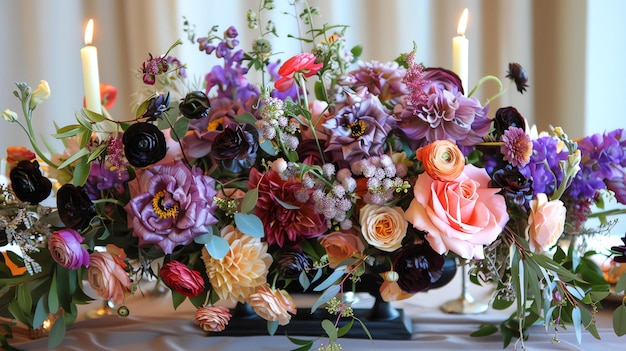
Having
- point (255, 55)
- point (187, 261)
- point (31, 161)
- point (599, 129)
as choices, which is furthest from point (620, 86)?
point (31, 161)

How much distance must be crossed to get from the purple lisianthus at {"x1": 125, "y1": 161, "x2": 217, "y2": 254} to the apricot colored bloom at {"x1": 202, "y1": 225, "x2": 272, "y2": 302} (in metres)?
0.05

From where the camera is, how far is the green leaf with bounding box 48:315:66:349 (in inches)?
32.9

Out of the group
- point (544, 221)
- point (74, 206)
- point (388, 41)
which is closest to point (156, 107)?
point (74, 206)

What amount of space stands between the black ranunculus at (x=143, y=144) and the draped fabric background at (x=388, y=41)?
927 millimetres

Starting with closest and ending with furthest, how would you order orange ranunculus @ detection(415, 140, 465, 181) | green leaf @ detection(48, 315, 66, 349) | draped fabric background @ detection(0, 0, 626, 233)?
orange ranunculus @ detection(415, 140, 465, 181), green leaf @ detection(48, 315, 66, 349), draped fabric background @ detection(0, 0, 626, 233)

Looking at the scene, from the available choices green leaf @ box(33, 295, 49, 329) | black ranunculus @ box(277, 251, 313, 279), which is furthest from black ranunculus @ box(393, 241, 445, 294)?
green leaf @ box(33, 295, 49, 329)

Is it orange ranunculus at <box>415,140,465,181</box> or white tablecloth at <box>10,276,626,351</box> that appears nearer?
orange ranunculus at <box>415,140,465,181</box>

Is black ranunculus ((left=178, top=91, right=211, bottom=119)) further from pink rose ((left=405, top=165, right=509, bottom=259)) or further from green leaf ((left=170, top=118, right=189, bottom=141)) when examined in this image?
pink rose ((left=405, top=165, right=509, bottom=259))

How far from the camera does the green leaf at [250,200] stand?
75cm

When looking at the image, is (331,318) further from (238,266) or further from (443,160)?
(443,160)

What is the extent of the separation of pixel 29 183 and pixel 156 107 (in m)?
0.20

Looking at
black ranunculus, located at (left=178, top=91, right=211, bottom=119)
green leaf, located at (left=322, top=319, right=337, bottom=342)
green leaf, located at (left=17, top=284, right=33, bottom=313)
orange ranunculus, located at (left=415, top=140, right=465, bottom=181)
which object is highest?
black ranunculus, located at (left=178, top=91, right=211, bottom=119)

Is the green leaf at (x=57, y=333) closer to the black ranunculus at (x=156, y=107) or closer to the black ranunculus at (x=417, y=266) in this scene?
the black ranunculus at (x=156, y=107)

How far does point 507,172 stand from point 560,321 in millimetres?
221
